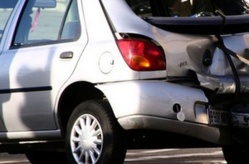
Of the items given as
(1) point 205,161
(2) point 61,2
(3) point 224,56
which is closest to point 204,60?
(3) point 224,56

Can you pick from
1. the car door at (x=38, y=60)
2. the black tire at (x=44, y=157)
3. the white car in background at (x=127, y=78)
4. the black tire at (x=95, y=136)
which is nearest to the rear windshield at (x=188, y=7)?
the white car in background at (x=127, y=78)

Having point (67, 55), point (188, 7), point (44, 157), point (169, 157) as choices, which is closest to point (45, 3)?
point (67, 55)

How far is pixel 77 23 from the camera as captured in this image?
827cm

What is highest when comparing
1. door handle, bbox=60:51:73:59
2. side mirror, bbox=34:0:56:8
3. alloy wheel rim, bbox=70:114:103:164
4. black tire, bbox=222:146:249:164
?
side mirror, bbox=34:0:56:8

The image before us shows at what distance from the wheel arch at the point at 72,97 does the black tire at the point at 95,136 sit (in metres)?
0.13

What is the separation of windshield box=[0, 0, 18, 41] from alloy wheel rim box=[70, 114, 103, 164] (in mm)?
1570

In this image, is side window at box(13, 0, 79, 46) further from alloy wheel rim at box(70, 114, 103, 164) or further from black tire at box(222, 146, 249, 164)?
black tire at box(222, 146, 249, 164)

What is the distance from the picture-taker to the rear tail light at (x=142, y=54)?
7676 millimetres

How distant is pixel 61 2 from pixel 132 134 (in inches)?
58.3

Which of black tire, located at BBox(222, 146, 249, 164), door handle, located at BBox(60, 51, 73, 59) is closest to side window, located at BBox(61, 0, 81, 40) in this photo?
door handle, located at BBox(60, 51, 73, 59)

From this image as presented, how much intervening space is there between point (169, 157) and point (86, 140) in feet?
15.9

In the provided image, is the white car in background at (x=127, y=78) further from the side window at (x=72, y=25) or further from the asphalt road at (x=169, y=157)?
the asphalt road at (x=169, y=157)

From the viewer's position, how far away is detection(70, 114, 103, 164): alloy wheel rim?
790cm

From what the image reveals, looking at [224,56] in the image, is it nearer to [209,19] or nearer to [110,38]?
[209,19]
